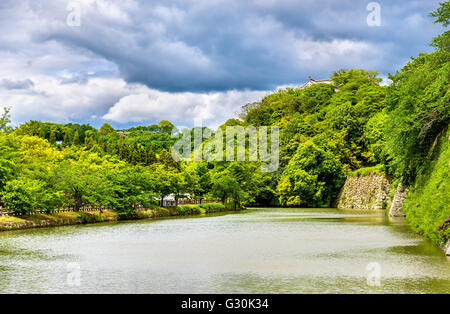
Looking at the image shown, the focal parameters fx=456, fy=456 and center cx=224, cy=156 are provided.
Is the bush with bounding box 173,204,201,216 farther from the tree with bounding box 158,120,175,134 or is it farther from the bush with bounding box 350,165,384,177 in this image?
the tree with bounding box 158,120,175,134

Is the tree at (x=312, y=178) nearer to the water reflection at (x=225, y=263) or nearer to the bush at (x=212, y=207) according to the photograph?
the bush at (x=212, y=207)

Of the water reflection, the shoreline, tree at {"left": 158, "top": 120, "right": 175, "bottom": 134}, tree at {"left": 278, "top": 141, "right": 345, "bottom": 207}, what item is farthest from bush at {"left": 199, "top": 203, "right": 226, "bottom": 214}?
tree at {"left": 158, "top": 120, "right": 175, "bottom": 134}

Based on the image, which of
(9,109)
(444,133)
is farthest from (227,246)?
(9,109)

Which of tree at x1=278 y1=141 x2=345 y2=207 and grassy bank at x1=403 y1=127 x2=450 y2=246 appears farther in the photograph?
tree at x1=278 y1=141 x2=345 y2=207

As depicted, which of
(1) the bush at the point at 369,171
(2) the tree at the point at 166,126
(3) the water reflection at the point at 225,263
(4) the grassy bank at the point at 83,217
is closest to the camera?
(3) the water reflection at the point at 225,263

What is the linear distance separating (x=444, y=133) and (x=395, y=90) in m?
10.2

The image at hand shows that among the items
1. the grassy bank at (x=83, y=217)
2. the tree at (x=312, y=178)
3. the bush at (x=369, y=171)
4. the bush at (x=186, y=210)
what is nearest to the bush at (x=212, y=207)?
the grassy bank at (x=83, y=217)

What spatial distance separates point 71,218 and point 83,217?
4.93ft

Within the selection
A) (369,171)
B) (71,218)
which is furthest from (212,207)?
(71,218)

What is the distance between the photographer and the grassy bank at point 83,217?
27.9 metres

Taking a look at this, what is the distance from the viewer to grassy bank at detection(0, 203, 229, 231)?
91.4 ft

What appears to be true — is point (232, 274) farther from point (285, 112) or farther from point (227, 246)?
point (285, 112)

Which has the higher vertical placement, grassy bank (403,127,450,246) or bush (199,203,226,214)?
grassy bank (403,127,450,246)
